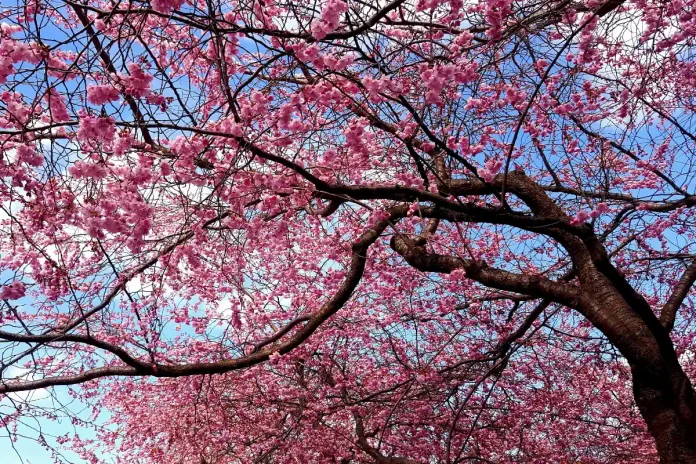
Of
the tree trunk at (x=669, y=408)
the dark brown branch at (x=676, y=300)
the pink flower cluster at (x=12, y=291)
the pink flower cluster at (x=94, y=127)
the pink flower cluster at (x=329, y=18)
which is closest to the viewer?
the pink flower cluster at (x=94, y=127)

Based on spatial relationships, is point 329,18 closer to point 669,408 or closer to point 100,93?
point 100,93

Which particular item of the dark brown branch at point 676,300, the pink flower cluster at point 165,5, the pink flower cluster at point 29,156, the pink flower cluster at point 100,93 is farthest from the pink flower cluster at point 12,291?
the dark brown branch at point 676,300

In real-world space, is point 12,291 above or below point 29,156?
below

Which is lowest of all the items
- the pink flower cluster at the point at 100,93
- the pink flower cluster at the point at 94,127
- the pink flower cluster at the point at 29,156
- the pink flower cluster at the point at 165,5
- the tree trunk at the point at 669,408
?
the tree trunk at the point at 669,408

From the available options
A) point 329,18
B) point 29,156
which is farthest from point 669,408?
point 29,156

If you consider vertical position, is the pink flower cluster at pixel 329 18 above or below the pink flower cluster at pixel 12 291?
above

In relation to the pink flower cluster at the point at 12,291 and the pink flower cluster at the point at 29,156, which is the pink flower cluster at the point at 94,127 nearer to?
the pink flower cluster at the point at 29,156

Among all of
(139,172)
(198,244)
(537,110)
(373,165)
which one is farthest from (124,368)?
(537,110)

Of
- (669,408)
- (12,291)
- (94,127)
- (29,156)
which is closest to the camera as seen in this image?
(94,127)

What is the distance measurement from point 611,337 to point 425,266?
5.61 ft

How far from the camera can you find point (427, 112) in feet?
17.3

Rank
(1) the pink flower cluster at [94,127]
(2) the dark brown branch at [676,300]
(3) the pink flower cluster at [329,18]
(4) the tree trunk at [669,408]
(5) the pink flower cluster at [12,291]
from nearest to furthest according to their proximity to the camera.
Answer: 1. (1) the pink flower cluster at [94,127]
2. (3) the pink flower cluster at [329,18]
3. (5) the pink flower cluster at [12,291]
4. (4) the tree trunk at [669,408]
5. (2) the dark brown branch at [676,300]

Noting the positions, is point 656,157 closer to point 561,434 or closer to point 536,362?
point 536,362

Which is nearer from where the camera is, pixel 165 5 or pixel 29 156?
pixel 165 5
